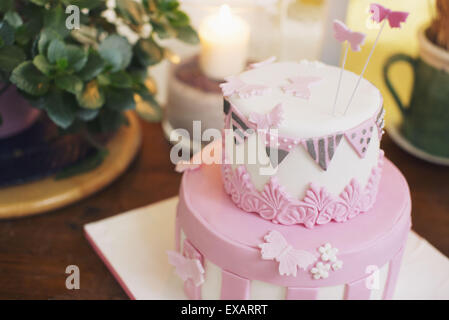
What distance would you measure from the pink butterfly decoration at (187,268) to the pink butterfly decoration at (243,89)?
0.21m

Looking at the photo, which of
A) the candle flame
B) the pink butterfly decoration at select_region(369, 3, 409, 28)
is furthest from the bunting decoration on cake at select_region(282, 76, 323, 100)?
the candle flame

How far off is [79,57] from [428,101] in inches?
23.9

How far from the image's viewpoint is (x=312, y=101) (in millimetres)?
623

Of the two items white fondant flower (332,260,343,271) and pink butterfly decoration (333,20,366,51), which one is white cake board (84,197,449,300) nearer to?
white fondant flower (332,260,343,271)

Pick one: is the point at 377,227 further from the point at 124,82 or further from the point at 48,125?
the point at 48,125

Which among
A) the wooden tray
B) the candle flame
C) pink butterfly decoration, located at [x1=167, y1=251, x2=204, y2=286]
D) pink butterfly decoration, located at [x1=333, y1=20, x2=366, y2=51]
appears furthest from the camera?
the candle flame

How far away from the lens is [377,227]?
652 mm

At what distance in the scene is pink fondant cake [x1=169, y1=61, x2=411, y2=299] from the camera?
0.60m

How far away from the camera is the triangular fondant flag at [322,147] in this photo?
584mm

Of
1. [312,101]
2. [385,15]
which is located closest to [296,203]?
[312,101]

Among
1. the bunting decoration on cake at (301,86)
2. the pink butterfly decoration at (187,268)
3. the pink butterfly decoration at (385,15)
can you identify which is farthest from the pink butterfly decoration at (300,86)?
the pink butterfly decoration at (187,268)

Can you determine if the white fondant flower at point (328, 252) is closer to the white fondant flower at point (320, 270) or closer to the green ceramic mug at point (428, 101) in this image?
the white fondant flower at point (320, 270)

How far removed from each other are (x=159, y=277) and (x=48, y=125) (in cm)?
37

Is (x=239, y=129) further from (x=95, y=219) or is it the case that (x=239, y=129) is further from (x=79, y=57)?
(x=95, y=219)
